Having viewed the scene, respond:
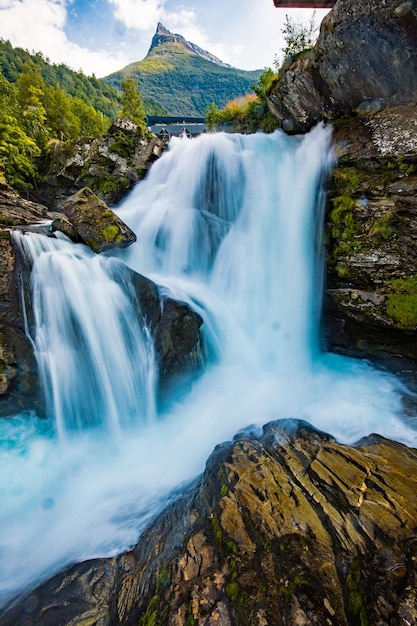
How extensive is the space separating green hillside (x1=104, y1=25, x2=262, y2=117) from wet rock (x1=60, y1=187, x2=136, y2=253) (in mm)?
109845

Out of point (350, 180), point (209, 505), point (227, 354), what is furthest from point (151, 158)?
point (209, 505)

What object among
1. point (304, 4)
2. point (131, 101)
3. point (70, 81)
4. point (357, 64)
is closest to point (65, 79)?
point (70, 81)

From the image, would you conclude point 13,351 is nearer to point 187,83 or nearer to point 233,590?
point 233,590

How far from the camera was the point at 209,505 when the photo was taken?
332 centimetres

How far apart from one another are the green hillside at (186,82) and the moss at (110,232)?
110 m

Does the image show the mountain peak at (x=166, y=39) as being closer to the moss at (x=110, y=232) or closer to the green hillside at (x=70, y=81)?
the green hillside at (x=70, y=81)

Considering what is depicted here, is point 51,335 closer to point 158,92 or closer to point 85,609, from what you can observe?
point 85,609

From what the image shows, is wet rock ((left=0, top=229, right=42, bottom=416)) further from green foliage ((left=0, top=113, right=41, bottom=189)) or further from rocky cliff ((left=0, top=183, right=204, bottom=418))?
green foliage ((left=0, top=113, right=41, bottom=189))

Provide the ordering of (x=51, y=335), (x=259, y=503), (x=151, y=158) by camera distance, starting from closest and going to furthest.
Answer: (x=259, y=503), (x=51, y=335), (x=151, y=158)

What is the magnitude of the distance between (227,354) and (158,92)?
133m

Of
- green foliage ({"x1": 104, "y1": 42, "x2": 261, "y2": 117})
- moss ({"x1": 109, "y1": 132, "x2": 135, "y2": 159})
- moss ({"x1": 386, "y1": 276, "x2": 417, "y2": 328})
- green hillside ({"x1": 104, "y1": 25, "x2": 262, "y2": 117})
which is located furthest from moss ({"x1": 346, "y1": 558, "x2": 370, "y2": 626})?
green hillside ({"x1": 104, "y1": 25, "x2": 262, "y2": 117})

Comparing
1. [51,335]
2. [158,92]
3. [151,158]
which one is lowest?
[51,335]

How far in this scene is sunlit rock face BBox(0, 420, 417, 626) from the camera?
2213 millimetres

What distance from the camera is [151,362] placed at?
636cm
